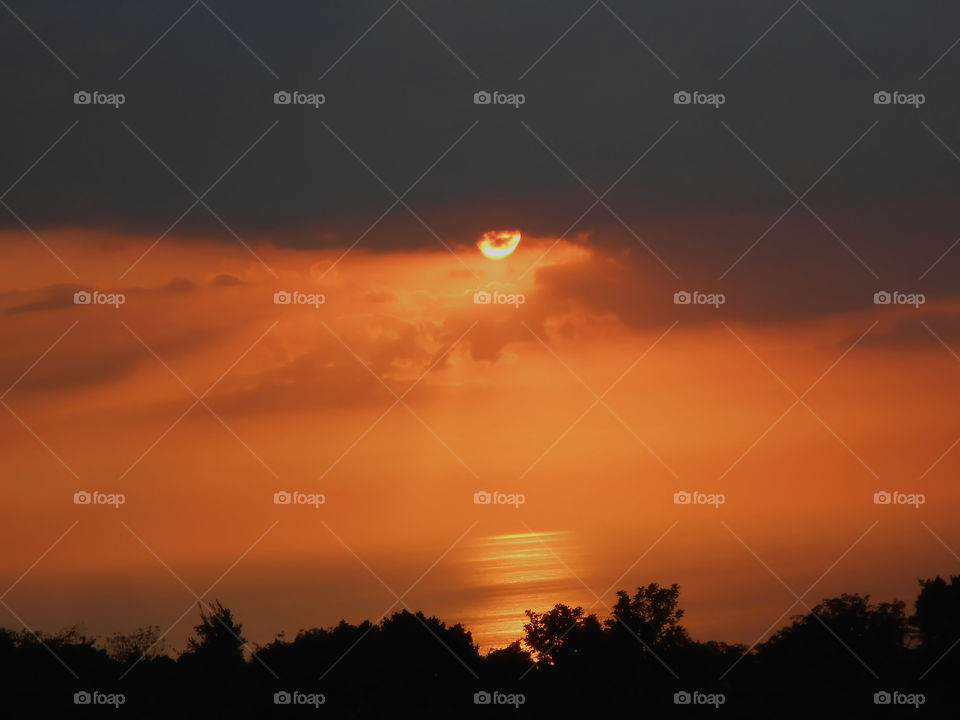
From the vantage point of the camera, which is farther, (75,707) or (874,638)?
(874,638)

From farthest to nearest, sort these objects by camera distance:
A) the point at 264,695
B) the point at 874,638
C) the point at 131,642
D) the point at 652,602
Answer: the point at 131,642 < the point at 652,602 < the point at 874,638 < the point at 264,695

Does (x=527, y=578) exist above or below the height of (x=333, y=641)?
above

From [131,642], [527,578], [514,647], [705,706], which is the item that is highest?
[527,578]

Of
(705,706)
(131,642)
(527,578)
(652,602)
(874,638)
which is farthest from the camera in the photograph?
(527,578)

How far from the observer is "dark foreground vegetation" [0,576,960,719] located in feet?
155

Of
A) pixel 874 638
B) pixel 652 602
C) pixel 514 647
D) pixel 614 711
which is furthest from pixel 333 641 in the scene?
pixel 874 638

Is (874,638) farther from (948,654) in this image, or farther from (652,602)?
(652,602)

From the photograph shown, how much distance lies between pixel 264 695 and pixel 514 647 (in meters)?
10.7

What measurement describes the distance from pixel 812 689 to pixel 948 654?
5.66m

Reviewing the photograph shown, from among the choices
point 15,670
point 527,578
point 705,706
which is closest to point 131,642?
point 15,670

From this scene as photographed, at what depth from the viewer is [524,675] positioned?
165 ft

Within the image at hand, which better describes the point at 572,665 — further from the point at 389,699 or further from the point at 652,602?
the point at 652,602

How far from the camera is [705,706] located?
1821 inches

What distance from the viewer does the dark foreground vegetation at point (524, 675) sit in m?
47.4
